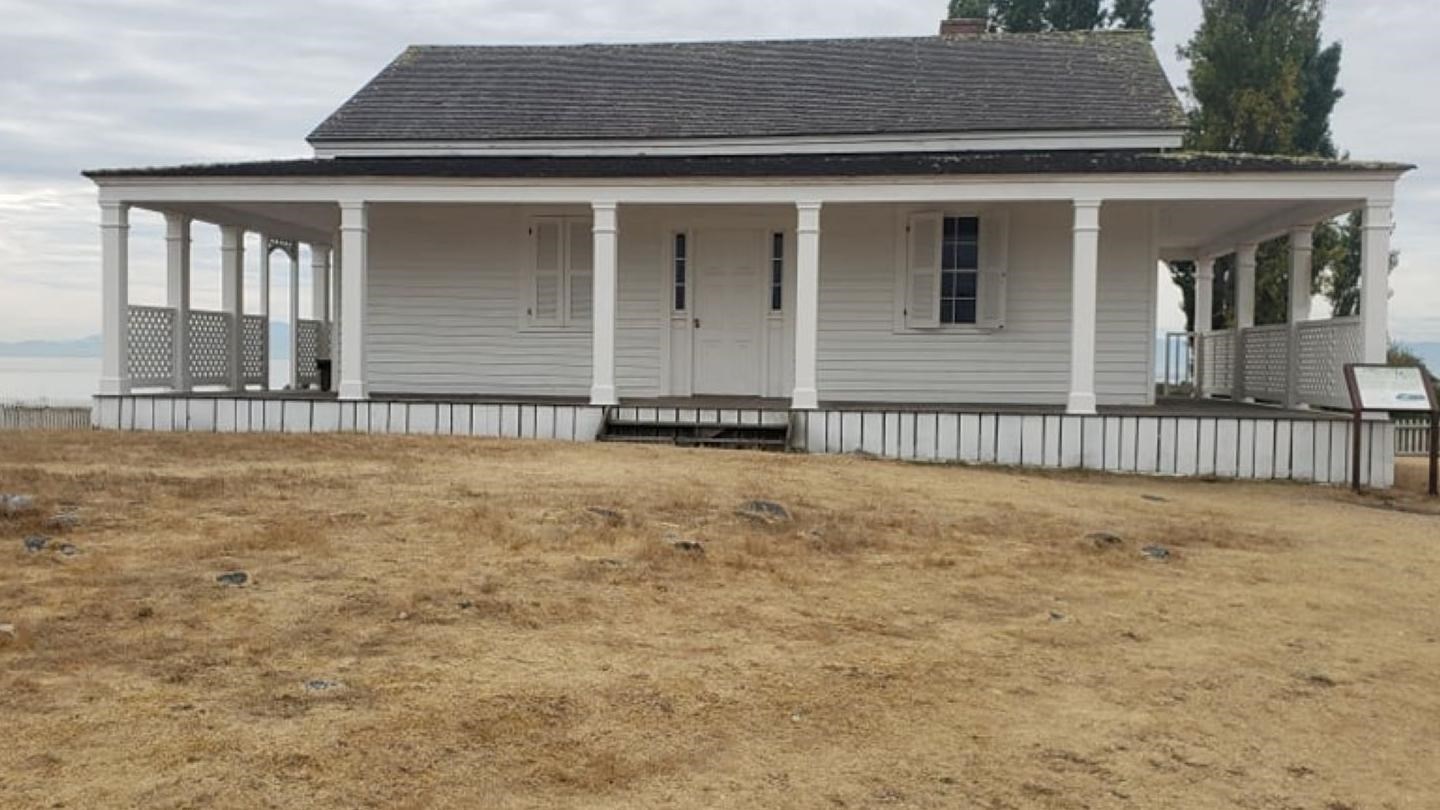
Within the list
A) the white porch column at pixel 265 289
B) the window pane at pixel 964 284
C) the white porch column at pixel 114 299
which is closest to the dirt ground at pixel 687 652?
the white porch column at pixel 114 299

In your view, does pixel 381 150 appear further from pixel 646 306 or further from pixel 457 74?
pixel 646 306

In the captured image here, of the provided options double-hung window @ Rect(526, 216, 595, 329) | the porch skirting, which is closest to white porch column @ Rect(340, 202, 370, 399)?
the porch skirting

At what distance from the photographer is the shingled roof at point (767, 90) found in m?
15.7

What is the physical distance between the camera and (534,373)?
1541 cm

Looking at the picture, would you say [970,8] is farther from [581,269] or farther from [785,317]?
[581,269]

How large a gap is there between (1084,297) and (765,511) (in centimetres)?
608

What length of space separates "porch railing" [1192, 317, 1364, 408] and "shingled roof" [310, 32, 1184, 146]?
3164mm

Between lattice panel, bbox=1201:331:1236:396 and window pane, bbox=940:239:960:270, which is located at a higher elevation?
window pane, bbox=940:239:960:270

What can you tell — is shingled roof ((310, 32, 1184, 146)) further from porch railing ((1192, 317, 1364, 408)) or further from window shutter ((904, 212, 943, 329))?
porch railing ((1192, 317, 1364, 408))

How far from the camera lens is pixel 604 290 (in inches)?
526

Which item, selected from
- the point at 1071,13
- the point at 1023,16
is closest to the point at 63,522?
the point at 1023,16

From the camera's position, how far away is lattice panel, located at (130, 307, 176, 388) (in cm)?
1433

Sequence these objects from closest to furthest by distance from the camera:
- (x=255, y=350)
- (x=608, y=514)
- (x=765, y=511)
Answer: (x=608, y=514)
(x=765, y=511)
(x=255, y=350)

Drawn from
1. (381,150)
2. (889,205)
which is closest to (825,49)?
(889,205)
